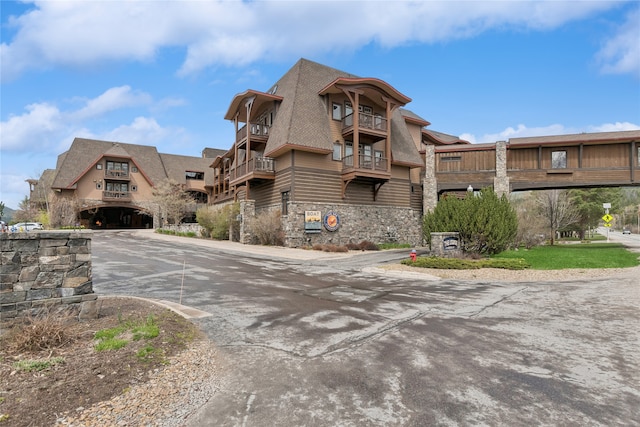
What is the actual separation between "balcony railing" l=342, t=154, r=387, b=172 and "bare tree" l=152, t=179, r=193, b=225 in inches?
1039

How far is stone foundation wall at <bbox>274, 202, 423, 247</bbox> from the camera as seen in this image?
82.0ft

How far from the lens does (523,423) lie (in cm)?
340

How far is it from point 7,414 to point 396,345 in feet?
15.9

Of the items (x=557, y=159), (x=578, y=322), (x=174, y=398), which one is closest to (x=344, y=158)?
(x=557, y=159)

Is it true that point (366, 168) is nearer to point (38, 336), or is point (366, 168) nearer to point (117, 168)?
point (38, 336)

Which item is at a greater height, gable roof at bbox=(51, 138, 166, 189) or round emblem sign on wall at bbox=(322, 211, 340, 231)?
gable roof at bbox=(51, 138, 166, 189)

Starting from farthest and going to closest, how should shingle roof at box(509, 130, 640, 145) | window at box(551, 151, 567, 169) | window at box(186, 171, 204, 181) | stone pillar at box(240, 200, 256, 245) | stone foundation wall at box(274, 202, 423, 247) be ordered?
window at box(186, 171, 204, 181), window at box(551, 151, 567, 169), stone pillar at box(240, 200, 256, 245), shingle roof at box(509, 130, 640, 145), stone foundation wall at box(274, 202, 423, 247)

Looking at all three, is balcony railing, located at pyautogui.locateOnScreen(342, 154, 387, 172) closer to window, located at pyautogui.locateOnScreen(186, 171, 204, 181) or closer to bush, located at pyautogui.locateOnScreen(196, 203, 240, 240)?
bush, located at pyautogui.locateOnScreen(196, 203, 240, 240)

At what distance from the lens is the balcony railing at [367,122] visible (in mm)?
27048

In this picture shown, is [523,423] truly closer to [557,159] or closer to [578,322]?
[578,322]

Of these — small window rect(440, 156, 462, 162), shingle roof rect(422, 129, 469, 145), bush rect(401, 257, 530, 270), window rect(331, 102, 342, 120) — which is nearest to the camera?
bush rect(401, 257, 530, 270)

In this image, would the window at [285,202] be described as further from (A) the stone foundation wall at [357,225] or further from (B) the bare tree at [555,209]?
(B) the bare tree at [555,209]

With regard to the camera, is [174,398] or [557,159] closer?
[174,398]

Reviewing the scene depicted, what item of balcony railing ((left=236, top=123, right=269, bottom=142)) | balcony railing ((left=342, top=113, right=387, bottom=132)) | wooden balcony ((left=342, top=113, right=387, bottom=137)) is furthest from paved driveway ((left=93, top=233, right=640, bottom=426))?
balcony railing ((left=236, top=123, right=269, bottom=142))
